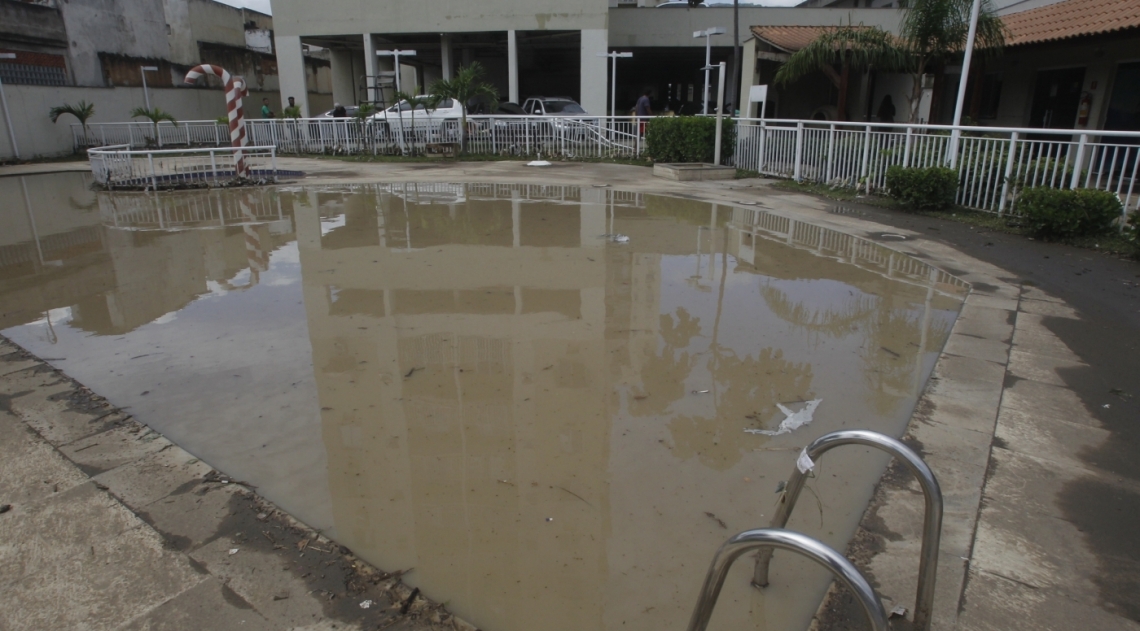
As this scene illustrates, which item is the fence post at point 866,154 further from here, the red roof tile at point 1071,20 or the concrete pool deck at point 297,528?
the concrete pool deck at point 297,528

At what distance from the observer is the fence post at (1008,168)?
905 centimetres

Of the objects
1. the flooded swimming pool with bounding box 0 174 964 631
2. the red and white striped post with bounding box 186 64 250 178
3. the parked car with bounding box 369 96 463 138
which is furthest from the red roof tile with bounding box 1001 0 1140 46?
the red and white striped post with bounding box 186 64 250 178

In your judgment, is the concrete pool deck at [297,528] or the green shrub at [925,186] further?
the green shrub at [925,186]

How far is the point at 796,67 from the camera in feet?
57.0

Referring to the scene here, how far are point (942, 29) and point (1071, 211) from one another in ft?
22.1

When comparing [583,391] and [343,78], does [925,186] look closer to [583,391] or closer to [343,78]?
[583,391]

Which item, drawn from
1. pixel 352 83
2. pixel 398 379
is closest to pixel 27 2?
pixel 352 83

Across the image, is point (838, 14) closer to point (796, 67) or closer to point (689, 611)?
point (796, 67)

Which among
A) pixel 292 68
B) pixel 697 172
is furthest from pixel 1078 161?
pixel 292 68

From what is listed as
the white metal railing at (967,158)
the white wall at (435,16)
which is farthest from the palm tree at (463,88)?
the white metal railing at (967,158)

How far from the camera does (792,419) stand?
12.9 feet

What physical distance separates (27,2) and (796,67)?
25.9 m

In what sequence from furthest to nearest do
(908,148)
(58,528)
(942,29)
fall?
(942,29) < (908,148) < (58,528)

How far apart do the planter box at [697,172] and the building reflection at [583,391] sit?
6480 mm
